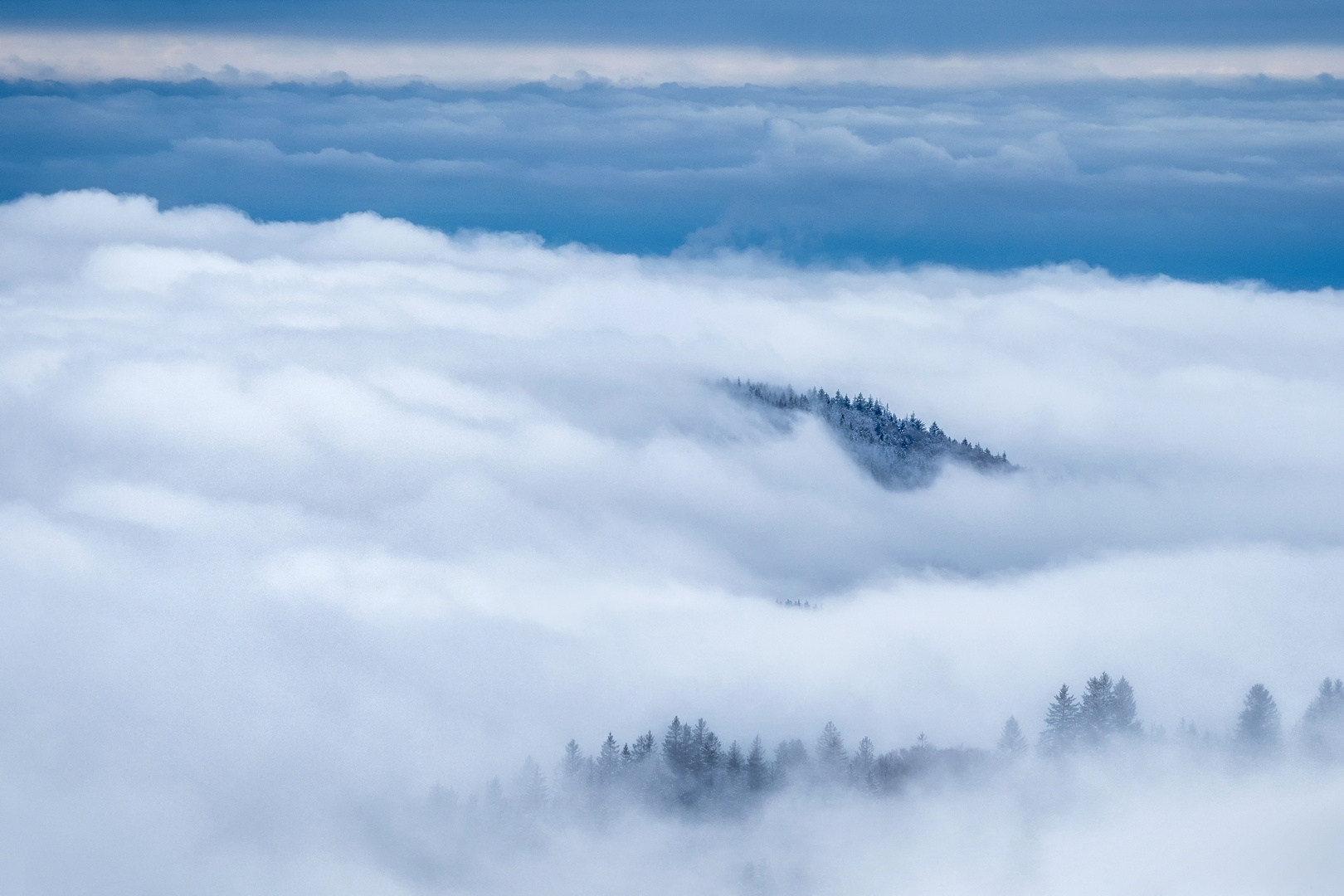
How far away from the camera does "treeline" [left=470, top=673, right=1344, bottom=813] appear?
265 feet

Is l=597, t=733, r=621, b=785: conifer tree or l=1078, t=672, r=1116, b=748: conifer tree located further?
l=597, t=733, r=621, b=785: conifer tree

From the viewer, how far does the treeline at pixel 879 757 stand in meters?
80.8

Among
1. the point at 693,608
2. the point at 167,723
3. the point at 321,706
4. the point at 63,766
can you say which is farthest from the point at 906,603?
the point at 63,766

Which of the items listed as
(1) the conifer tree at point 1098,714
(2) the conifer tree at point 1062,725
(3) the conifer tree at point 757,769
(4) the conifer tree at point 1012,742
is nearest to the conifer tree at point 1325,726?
(1) the conifer tree at point 1098,714

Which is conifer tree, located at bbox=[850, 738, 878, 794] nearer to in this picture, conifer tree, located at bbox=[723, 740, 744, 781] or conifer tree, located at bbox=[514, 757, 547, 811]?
conifer tree, located at bbox=[723, 740, 744, 781]

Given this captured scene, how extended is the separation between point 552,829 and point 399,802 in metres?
15.9

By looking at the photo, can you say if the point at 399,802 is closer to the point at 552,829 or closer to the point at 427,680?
the point at 552,829

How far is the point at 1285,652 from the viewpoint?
378 ft

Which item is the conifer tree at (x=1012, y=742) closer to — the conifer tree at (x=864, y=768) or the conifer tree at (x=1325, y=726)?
the conifer tree at (x=864, y=768)

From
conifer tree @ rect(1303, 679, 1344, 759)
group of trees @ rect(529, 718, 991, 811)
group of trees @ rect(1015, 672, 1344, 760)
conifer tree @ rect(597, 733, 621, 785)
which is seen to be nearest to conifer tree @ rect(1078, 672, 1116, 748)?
group of trees @ rect(1015, 672, 1344, 760)

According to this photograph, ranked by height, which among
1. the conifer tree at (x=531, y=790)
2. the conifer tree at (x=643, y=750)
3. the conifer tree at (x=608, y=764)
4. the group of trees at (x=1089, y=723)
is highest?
the group of trees at (x=1089, y=723)

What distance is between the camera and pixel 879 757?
86938mm

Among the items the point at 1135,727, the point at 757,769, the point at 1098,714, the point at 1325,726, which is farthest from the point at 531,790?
the point at 1325,726

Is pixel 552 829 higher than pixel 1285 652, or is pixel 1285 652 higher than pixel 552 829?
pixel 1285 652
